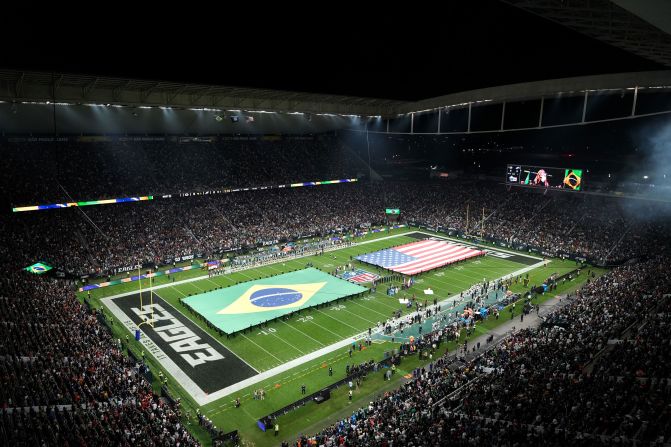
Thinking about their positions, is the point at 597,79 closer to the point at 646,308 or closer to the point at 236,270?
the point at 646,308

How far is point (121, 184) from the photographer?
4997 centimetres

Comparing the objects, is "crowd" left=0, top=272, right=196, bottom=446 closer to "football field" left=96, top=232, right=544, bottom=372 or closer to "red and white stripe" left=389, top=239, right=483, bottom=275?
"football field" left=96, top=232, right=544, bottom=372

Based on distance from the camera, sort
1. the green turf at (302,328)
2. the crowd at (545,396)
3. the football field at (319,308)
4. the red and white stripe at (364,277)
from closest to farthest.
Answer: the crowd at (545,396)
the green turf at (302,328)
the football field at (319,308)
the red and white stripe at (364,277)

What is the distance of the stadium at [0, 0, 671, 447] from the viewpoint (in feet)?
55.6

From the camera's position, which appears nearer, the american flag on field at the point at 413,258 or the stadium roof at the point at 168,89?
the stadium roof at the point at 168,89

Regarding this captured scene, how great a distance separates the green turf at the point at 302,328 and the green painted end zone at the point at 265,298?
2.79ft

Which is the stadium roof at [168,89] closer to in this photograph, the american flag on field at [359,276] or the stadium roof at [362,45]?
the stadium roof at [362,45]

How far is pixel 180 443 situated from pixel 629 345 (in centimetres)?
1875

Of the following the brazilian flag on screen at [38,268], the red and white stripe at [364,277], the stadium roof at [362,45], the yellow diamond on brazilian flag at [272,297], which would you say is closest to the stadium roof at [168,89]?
the stadium roof at [362,45]

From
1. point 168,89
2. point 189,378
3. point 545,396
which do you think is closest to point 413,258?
point 189,378

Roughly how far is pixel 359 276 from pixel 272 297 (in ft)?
29.4

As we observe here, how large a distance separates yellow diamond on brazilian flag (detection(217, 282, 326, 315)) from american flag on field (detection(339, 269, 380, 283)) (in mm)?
2945

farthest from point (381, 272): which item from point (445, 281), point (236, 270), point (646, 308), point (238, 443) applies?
point (238, 443)

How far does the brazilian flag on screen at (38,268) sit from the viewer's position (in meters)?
34.6
